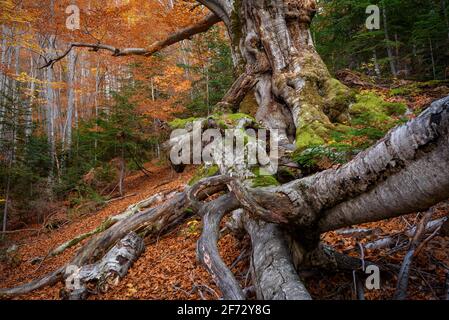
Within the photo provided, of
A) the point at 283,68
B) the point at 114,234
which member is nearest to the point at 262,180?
the point at 114,234

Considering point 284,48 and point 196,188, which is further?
point 284,48

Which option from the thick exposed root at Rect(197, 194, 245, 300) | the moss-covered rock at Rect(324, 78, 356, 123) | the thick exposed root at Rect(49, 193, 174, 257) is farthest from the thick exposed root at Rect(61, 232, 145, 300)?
the moss-covered rock at Rect(324, 78, 356, 123)


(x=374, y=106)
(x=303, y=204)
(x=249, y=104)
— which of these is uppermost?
(x=249, y=104)

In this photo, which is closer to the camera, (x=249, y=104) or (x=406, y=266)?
(x=406, y=266)

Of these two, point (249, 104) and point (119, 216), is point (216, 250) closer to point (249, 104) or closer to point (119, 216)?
point (119, 216)

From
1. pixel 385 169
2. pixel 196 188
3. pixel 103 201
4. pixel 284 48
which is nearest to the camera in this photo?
pixel 385 169

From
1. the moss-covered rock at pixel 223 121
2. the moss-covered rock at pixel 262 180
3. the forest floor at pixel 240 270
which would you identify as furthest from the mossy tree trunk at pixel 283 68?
the forest floor at pixel 240 270

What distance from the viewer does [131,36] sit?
14578 mm

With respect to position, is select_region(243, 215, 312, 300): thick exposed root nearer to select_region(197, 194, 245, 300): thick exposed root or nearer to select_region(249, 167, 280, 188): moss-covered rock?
select_region(197, 194, 245, 300): thick exposed root

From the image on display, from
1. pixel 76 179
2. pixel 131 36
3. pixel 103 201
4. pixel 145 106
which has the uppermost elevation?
pixel 131 36

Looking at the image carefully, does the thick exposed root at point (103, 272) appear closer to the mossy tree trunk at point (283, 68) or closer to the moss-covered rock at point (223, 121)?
the moss-covered rock at point (223, 121)
